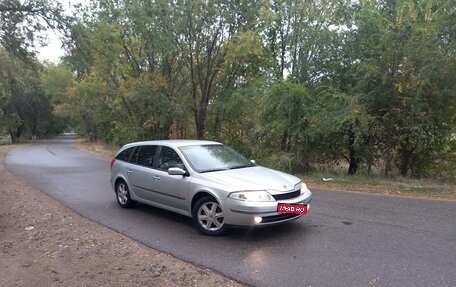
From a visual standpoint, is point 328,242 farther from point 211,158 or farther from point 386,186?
point 386,186

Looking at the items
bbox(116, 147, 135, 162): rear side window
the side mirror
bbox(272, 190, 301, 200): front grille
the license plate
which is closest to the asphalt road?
the license plate

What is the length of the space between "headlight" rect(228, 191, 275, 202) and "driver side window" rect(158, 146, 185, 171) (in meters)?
1.43

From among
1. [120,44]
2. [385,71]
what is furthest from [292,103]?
[120,44]

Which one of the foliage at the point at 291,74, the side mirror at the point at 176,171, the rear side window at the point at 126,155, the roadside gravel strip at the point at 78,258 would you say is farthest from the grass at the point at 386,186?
the roadside gravel strip at the point at 78,258

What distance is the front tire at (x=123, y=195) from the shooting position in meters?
8.28

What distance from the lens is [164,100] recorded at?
20.5 metres

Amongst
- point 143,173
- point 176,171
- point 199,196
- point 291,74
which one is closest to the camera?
point 199,196

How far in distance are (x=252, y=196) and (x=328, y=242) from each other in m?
1.32

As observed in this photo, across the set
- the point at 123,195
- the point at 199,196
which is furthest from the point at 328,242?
the point at 123,195

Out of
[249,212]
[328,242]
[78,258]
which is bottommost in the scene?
[78,258]

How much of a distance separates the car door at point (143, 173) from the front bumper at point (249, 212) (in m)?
2.00

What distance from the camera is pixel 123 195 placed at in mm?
8398

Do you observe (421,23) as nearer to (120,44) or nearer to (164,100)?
(164,100)

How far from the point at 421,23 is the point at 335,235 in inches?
304
